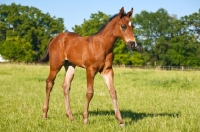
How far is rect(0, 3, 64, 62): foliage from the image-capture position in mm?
66625

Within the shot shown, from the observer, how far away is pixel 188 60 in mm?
70188

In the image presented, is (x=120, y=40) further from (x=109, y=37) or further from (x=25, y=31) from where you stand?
(x=109, y=37)

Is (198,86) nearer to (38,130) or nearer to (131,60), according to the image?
(38,130)

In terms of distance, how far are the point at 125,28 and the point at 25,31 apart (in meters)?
74.1

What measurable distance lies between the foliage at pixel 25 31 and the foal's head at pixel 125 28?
203 ft

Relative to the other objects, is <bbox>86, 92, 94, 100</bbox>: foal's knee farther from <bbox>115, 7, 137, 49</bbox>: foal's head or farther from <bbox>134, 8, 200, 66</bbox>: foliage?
<bbox>134, 8, 200, 66</bbox>: foliage

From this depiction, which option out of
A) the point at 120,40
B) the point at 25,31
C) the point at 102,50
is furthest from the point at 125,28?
the point at 25,31

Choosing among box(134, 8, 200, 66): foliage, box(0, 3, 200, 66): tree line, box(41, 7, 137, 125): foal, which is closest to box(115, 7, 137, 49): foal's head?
box(41, 7, 137, 125): foal

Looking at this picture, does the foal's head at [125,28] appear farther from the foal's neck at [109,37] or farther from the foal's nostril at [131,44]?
the foal's neck at [109,37]

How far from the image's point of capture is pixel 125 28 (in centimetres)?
654

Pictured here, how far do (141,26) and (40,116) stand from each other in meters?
80.0

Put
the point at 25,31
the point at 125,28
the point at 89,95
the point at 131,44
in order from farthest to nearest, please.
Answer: the point at 25,31 → the point at 89,95 → the point at 125,28 → the point at 131,44

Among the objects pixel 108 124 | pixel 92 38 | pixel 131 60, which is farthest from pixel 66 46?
pixel 131 60

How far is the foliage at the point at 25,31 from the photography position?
219 ft
